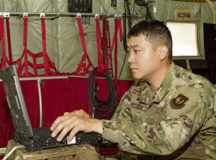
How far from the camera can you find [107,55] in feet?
13.0

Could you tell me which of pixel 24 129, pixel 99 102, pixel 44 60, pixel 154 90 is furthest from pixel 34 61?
pixel 24 129

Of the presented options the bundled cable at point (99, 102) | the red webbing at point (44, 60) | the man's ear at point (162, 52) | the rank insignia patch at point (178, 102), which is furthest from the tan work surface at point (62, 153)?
the red webbing at point (44, 60)

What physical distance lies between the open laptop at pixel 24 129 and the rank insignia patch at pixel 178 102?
1.32 ft

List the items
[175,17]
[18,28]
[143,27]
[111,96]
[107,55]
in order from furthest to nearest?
1. [175,17]
2. [107,55]
3. [18,28]
4. [111,96]
5. [143,27]

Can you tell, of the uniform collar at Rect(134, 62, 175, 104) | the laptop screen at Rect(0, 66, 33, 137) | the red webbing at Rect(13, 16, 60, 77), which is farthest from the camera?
the red webbing at Rect(13, 16, 60, 77)

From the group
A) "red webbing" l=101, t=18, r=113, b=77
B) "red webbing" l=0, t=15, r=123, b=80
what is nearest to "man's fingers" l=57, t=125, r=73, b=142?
"red webbing" l=0, t=15, r=123, b=80

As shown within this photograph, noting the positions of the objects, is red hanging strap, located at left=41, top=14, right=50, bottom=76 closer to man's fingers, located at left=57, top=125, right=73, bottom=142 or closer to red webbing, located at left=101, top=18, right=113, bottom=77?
red webbing, located at left=101, top=18, right=113, bottom=77

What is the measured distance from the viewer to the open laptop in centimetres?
140

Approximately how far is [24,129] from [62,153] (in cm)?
20

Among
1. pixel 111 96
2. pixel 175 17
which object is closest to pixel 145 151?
pixel 111 96

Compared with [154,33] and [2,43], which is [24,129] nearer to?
[154,33]

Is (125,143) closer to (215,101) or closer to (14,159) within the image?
(14,159)

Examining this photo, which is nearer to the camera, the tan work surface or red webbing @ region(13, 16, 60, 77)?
the tan work surface

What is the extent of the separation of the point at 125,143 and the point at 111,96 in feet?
4.13
